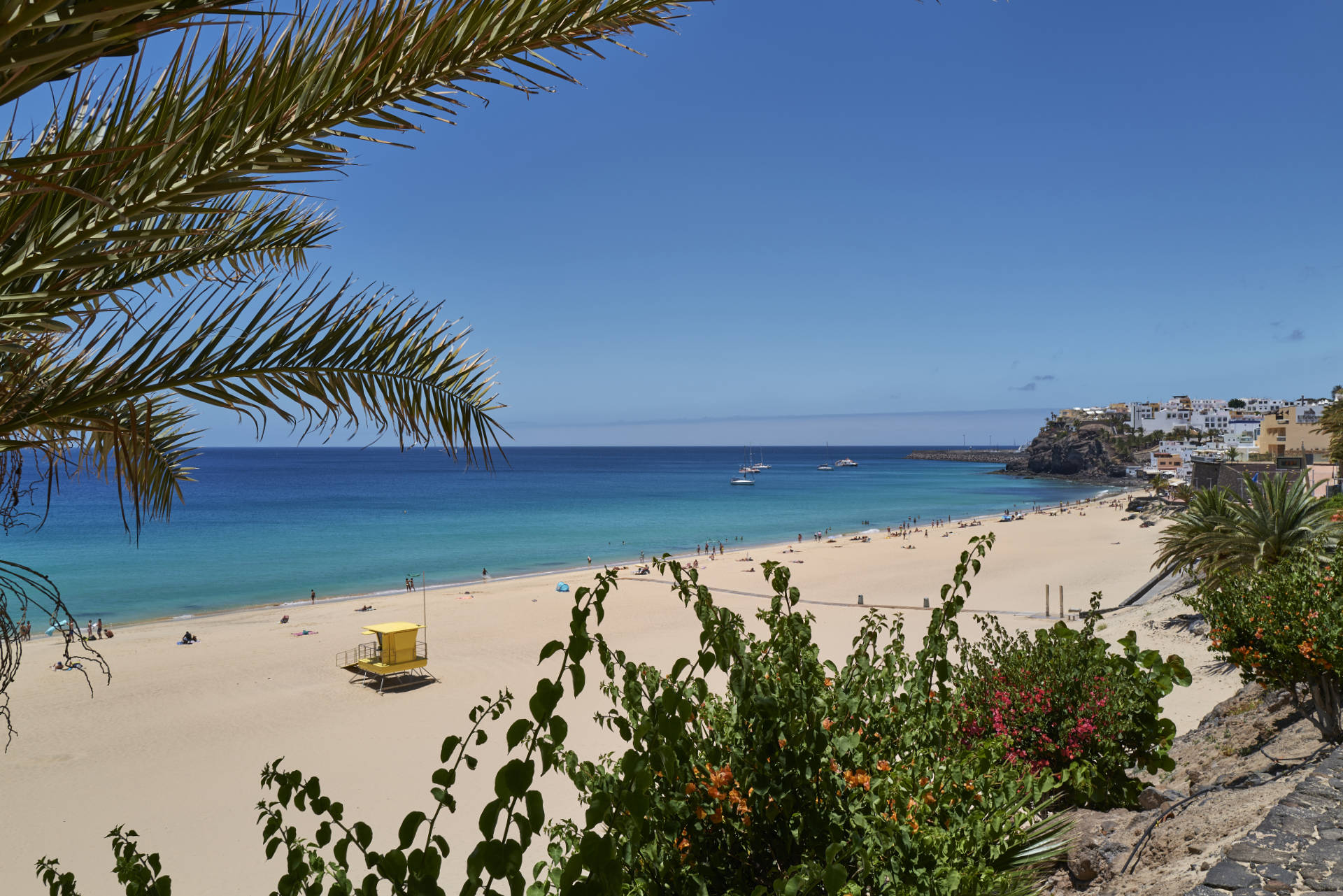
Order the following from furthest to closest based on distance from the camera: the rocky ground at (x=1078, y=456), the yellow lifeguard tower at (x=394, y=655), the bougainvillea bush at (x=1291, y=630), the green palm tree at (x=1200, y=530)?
the rocky ground at (x=1078, y=456) < the yellow lifeguard tower at (x=394, y=655) < the green palm tree at (x=1200, y=530) < the bougainvillea bush at (x=1291, y=630)

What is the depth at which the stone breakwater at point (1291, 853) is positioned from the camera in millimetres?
2980

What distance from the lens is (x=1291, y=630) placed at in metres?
5.29

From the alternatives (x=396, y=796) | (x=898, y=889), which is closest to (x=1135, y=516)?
(x=396, y=796)

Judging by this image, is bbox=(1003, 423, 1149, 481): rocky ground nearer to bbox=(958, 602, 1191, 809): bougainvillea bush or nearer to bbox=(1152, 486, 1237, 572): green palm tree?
bbox=(1152, 486, 1237, 572): green palm tree

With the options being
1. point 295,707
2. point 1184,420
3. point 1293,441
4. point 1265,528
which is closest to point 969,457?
point 1184,420

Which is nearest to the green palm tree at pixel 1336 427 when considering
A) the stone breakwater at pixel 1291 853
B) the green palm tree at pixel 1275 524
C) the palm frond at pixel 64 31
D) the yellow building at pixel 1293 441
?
the yellow building at pixel 1293 441

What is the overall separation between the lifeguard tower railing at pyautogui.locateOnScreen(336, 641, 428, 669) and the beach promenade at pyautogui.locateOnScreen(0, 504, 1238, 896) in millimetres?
299

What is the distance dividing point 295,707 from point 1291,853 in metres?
16.0

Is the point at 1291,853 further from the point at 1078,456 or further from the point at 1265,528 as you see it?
the point at 1078,456

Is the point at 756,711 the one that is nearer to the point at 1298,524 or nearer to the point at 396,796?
the point at 396,796

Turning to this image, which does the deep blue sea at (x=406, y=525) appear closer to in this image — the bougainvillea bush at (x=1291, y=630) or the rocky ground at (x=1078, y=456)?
the bougainvillea bush at (x=1291, y=630)

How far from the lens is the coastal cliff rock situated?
10615 centimetres

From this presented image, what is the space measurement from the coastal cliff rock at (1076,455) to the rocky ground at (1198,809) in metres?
110

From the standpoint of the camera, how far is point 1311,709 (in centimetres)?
645
